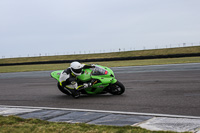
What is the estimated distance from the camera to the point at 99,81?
9.65 meters

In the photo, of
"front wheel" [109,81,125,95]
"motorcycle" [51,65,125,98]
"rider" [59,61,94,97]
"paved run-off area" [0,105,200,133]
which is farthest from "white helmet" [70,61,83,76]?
"paved run-off area" [0,105,200,133]

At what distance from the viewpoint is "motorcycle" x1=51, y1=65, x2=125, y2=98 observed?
9672 mm

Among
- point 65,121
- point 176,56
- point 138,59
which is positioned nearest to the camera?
point 65,121

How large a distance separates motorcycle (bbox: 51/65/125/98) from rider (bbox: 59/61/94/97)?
4.6 inches

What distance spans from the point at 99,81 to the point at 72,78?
100 cm

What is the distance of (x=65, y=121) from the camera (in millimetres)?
5957

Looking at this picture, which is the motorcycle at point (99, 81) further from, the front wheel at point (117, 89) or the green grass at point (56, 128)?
Result: the green grass at point (56, 128)

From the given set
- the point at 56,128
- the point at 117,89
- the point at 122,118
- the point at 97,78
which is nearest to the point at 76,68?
the point at 97,78

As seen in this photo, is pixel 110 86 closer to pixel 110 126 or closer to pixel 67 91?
pixel 67 91

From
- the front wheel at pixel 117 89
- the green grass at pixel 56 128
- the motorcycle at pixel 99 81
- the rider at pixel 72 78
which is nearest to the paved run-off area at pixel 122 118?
the green grass at pixel 56 128

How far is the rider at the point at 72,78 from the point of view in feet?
31.6

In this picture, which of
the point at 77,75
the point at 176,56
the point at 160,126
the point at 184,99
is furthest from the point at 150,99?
the point at 176,56

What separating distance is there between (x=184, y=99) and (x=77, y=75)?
3799 millimetres

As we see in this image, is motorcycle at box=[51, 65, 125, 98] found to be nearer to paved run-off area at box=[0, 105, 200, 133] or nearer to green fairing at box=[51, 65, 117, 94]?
green fairing at box=[51, 65, 117, 94]
